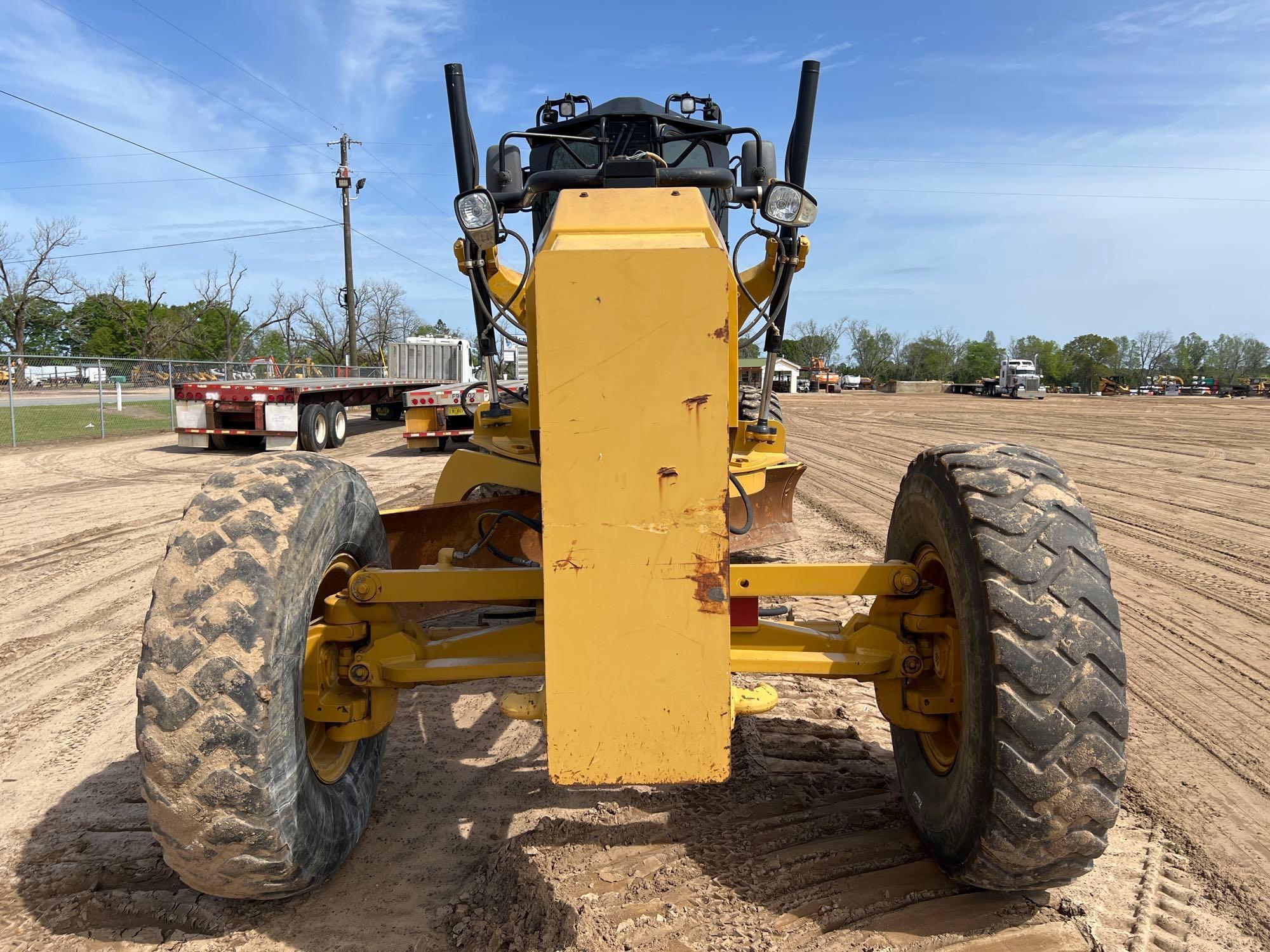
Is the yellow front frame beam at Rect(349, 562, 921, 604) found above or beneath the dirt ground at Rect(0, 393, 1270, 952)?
above

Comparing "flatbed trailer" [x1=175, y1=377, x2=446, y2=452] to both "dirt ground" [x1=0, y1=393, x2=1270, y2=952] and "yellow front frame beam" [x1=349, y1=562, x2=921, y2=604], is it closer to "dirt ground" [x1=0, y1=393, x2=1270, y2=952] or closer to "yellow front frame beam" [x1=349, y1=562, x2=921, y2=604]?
"dirt ground" [x1=0, y1=393, x2=1270, y2=952]

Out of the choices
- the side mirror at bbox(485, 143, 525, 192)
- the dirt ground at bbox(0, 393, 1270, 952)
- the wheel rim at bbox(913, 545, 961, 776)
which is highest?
the side mirror at bbox(485, 143, 525, 192)

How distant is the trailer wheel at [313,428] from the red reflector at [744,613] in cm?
1558

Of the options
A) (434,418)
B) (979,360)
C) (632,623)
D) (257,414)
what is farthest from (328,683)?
(979,360)

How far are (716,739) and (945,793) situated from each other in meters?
1.04

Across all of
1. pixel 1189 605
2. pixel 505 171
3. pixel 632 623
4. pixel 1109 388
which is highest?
pixel 505 171

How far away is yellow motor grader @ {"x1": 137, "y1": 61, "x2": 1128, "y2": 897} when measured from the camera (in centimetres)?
224

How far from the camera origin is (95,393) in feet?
106

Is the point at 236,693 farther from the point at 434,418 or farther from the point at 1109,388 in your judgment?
the point at 1109,388

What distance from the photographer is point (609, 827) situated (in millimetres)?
3283

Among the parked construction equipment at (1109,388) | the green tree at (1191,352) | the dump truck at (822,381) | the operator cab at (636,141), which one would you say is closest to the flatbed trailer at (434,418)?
the operator cab at (636,141)

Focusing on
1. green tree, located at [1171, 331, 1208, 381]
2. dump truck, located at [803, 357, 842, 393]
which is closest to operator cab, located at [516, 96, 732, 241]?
dump truck, located at [803, 357, 842, 393]

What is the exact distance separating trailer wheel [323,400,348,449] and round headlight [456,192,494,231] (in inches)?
632

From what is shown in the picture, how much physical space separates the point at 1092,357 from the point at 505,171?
100342 mm
